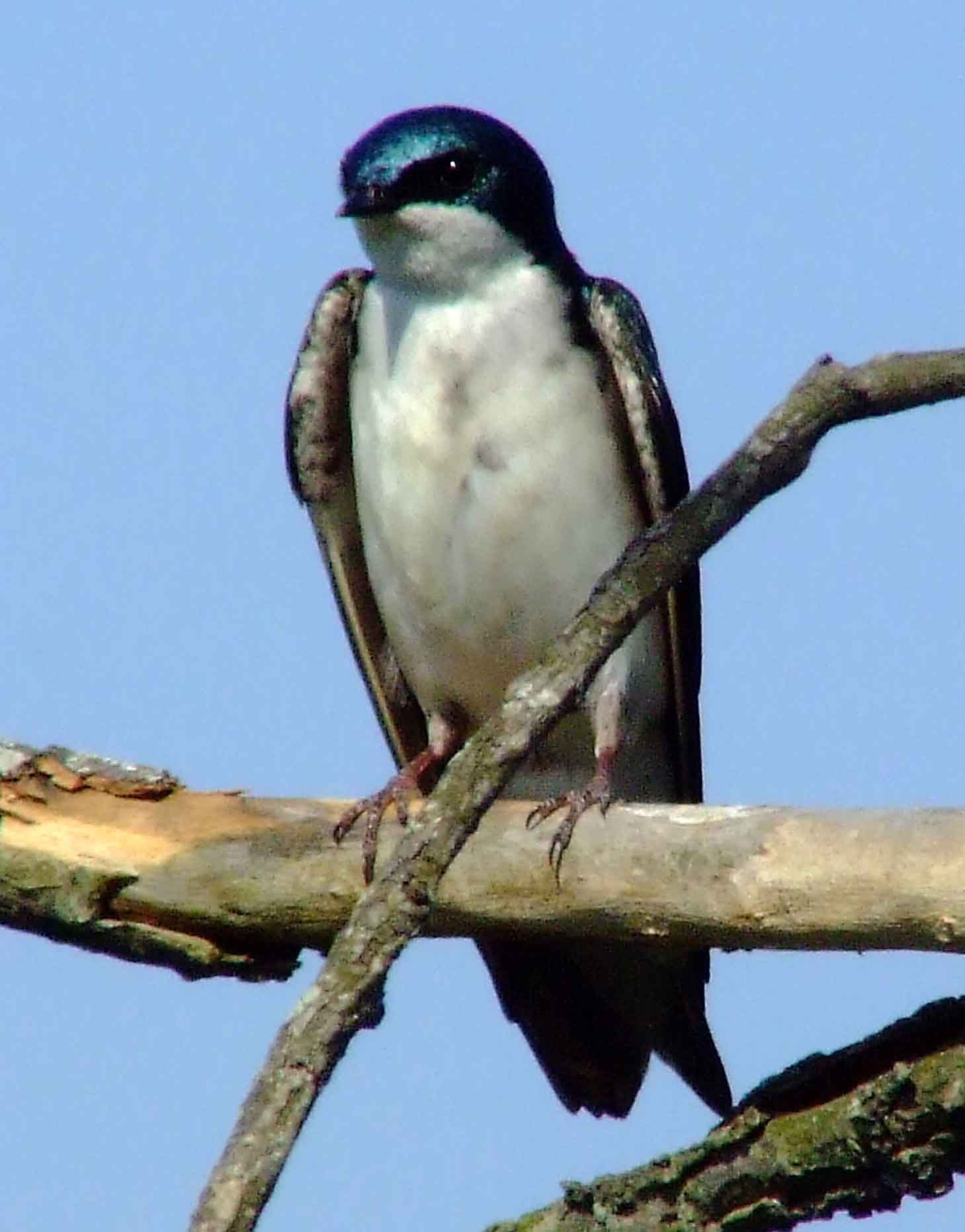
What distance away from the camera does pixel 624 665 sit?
6.25m

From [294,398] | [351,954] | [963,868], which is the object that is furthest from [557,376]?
[351,954]

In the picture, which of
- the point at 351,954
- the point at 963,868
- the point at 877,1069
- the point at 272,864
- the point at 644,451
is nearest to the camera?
the point at 351,954

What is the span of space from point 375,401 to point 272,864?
145 cm

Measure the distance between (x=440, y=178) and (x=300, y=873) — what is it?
1.86m

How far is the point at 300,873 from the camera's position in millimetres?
5242

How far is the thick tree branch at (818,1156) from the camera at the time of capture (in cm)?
475

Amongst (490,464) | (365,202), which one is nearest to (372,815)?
(490,464)

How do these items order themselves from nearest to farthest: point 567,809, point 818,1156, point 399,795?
point 818,1156 → point 567,809 → point 399,795

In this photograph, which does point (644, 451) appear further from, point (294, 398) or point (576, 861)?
point (576, 861)

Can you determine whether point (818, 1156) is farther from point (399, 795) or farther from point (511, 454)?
point (511, 454)

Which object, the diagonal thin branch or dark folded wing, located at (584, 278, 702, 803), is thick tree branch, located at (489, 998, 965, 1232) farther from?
dark folded wing, located at (584, 278, 702, 803)

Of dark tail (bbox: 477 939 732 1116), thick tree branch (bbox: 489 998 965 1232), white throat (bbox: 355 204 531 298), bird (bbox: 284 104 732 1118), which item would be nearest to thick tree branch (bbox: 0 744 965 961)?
thick tree branch (bbox: 489 998 965 1232)

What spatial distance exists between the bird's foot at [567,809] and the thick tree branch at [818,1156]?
659 mm

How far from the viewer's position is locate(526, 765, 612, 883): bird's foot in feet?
16.6
